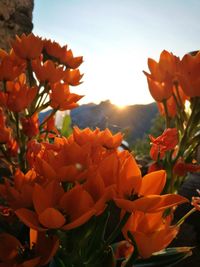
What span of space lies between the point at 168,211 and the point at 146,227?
161 mm

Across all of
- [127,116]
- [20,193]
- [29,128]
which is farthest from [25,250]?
[127,116]

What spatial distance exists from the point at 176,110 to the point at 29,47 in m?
0.40

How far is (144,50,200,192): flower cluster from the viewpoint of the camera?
0.61 metres

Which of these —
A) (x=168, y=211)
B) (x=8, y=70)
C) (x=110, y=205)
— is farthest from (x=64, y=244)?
(x=8, y=70)

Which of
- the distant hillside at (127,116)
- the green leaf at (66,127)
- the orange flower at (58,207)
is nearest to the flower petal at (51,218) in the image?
the orange flower at (58,207)

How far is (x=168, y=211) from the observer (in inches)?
24.9

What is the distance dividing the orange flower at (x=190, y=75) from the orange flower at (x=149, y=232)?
0.75 ft

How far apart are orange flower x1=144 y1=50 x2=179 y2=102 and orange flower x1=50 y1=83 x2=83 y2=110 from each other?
0.29 m

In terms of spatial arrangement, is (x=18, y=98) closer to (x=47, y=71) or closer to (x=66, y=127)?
(x=47, y=71)

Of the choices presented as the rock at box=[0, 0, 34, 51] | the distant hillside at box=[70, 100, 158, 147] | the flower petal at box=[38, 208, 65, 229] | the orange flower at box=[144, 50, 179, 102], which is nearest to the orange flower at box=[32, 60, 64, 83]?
the orange flower at box=[144, 50, 179, 102]

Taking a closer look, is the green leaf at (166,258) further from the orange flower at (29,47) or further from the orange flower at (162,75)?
the orange flower at (29,47)

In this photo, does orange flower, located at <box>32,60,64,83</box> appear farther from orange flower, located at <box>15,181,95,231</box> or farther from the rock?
the rock

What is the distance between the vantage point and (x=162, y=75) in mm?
676

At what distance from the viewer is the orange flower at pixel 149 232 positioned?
42 cm
